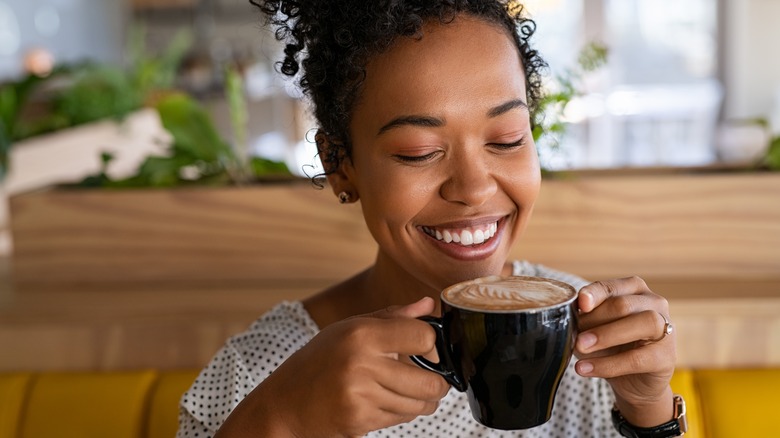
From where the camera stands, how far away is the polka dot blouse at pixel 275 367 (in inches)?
47.2

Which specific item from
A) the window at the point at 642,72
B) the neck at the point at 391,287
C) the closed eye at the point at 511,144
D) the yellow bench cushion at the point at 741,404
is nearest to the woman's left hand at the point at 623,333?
the closed eye at the point at 511,144

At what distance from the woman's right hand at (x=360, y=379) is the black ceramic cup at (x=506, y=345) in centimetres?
2

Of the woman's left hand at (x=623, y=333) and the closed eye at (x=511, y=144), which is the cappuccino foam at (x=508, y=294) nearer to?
the woman's left hand at (x=623, y=333)

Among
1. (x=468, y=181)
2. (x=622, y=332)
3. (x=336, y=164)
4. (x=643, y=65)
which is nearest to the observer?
(x=622, y=332)

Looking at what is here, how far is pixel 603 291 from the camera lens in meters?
0.92

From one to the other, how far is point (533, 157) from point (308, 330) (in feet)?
1.47

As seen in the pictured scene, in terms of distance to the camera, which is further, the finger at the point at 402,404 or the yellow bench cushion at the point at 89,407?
the yellow bench cushion at the point at 89,407

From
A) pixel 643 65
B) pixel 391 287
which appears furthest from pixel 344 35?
pixel 643 65

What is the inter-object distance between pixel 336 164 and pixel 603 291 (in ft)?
1.44

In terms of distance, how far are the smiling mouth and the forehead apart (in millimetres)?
147

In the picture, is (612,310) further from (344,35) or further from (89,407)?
(89,407)

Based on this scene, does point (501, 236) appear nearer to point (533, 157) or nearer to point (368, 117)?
point (533, 157)

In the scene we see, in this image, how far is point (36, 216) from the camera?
1.92 m

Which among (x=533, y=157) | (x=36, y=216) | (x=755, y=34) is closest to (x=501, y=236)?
(x=533, y=157)
